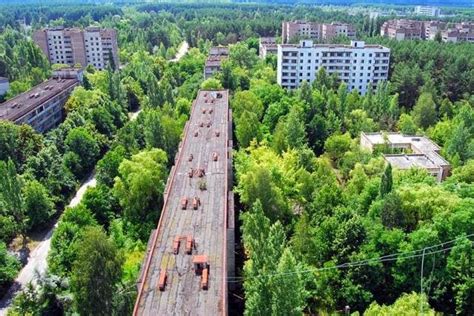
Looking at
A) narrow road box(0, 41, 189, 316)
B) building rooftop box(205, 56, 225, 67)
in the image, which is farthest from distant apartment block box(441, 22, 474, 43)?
narrow road box(0, 41, 189, 316)

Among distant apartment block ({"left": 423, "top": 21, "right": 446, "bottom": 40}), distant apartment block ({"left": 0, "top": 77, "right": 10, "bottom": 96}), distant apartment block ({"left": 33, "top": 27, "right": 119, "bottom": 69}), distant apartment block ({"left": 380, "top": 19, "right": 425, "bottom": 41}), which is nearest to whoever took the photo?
distant apartment block ({"left": 0, "top": 77, "right": 10, "bottom": 96})


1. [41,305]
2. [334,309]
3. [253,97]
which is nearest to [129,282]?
[41,305]

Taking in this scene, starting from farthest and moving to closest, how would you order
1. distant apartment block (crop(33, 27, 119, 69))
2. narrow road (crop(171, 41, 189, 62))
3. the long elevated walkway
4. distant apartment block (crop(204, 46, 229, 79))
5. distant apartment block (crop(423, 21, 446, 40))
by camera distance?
distant apartment block (crop(423, 21, 446, 40)) < narrow road (crop(171, 41, 189, 62)) < distant apartment block (crop(33, 27, 119, 69)) < distant apartment block (crop(204, 46, 229, 79)) < the long elevated walkway

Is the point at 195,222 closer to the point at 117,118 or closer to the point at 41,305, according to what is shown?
the point at 41,305

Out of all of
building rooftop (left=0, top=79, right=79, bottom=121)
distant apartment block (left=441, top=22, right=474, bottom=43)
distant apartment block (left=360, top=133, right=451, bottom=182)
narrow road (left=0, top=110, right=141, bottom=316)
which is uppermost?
distant apartment block (left=441, top=22, right=474, bottom=43)

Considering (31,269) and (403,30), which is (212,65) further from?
(403,30)

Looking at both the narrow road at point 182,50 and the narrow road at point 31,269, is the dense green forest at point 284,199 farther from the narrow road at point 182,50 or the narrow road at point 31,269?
the narrow road at point 182,50

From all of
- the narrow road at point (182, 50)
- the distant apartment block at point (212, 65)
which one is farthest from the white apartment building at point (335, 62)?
the narrow road at point (182, 50)

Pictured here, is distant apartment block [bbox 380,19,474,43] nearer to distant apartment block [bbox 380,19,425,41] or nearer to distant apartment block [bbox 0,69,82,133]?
distant apartment block [bbox 380,19,425,41]
